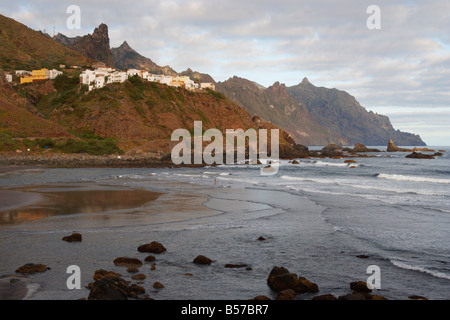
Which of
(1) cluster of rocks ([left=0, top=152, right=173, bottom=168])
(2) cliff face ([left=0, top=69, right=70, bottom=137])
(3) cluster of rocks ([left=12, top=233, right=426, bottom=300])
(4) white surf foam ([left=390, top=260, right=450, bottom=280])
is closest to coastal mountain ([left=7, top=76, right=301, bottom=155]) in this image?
(2) cliff face ([left=0, top=69, right=70, bottom=137])

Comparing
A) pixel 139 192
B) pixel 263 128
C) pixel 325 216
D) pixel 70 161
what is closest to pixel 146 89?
pixel 263 128

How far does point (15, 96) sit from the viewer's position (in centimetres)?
10106

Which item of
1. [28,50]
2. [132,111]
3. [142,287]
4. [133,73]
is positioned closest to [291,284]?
[142,287]

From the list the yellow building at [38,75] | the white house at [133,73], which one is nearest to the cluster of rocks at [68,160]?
the white house at [133,73]

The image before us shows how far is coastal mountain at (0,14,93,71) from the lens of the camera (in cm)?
15862

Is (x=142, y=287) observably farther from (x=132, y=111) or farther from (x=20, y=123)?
(x=132, y=111)

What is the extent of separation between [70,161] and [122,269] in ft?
226

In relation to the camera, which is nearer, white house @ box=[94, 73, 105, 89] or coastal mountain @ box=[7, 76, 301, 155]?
coastal mountain @ box=[7, 76, 301, 155]

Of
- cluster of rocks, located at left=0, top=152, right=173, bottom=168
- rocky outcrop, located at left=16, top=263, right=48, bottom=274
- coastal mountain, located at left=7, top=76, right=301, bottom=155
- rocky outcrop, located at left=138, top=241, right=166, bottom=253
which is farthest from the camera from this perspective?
coastal mountain, located at left=7, top=76, right=301, bottom=155

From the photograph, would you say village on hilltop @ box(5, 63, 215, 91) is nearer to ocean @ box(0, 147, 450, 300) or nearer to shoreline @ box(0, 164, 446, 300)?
ocean @ box(0, 147, 450, 300)

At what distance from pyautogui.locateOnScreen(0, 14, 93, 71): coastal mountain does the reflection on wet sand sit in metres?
144

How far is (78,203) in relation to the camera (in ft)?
86.1

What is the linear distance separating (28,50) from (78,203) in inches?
7053

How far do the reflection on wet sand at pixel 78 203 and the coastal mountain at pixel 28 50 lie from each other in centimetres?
14442
